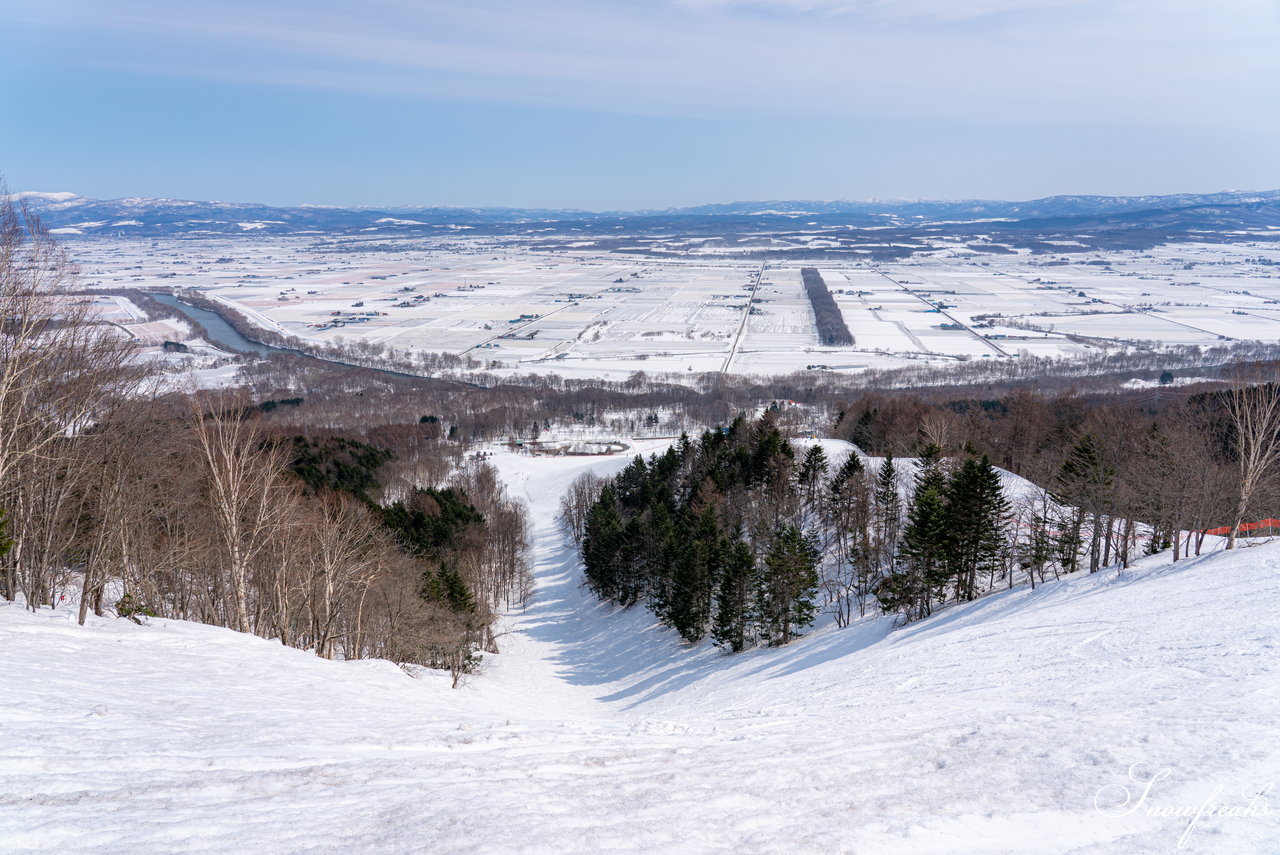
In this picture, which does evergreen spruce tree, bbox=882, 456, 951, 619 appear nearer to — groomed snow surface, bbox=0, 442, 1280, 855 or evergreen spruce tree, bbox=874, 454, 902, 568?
evergreen spruce tree, bbox=874, 454, 902, 568

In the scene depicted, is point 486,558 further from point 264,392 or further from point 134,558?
point 264,392

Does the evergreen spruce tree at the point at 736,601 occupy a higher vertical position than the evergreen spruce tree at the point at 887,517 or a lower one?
lower

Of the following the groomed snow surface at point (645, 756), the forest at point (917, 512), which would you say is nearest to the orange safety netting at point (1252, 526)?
the forest at point (917, 512)

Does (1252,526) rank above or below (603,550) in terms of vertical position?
above

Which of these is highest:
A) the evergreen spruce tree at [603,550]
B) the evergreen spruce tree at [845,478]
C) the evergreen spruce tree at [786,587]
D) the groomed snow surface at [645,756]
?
the groomed snow surface at [645,756]

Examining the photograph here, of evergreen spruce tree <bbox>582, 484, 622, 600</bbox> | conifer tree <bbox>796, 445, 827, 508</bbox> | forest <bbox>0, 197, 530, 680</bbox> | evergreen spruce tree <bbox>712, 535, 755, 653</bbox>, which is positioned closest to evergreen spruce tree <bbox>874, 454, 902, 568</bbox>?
conifer tree <bbox>796, 445, 827, 508</bbox>

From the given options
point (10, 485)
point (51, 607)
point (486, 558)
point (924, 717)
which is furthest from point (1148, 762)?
point (486, 558)

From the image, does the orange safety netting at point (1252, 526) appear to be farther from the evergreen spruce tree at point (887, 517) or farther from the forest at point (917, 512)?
the evergreen spruce tree at point (887, 517)

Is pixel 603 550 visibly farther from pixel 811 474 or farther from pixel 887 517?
pixel 887 517

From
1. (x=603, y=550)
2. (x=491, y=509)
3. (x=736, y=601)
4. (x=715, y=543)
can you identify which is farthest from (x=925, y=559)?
(x=491, y=509)
